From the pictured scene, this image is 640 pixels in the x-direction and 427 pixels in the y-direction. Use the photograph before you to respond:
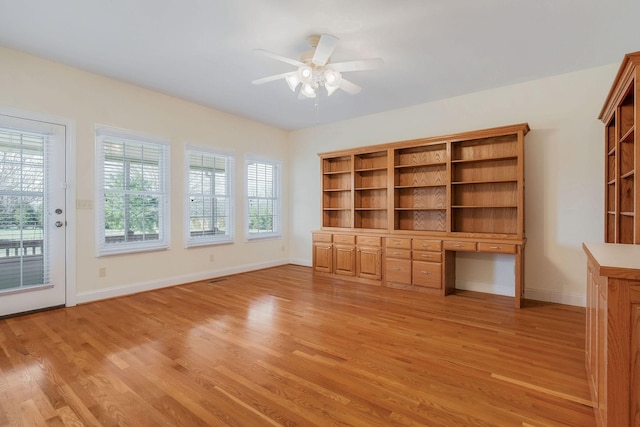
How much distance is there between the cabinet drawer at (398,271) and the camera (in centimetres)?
434

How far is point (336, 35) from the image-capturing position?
2.86 metres

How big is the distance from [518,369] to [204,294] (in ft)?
11.5

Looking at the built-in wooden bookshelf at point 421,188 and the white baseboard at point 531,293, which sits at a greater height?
the built-in wooden bookshelf at point 421,188

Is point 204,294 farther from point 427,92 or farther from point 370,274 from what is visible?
point 427,92

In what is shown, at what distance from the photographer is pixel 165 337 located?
274 centimetres

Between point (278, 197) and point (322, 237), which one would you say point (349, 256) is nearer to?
point (322, 237)

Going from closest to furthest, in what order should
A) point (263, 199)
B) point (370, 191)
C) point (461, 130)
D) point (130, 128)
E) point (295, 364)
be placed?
point (295, 364) < point (130, 128) < point (461, 130) < point (370, 191) < point (263, 199)

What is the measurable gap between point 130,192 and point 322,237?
9.53 feet

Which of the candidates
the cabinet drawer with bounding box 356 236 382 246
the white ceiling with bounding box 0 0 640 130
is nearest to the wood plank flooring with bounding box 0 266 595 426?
the cabinet drawer with bounding box 356 236 382 246

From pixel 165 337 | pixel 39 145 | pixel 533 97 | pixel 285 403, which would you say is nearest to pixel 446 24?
pixel 533 97

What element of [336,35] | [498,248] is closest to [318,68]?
[336,35]

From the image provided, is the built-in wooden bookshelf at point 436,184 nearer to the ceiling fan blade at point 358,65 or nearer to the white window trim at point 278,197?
the white window trim at point 278,197

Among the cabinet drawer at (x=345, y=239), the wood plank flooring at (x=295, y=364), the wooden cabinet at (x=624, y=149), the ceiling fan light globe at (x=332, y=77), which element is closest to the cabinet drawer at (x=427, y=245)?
the wood plank flooring at (x=295, y=364)

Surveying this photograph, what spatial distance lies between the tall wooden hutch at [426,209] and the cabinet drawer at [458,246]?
1 cm
